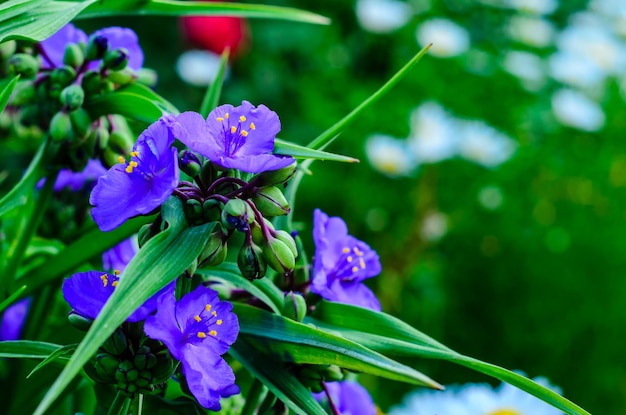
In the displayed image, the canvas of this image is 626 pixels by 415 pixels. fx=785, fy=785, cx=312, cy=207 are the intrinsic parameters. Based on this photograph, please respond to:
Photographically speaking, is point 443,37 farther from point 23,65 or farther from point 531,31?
point 23,65

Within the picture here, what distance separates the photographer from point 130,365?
0.45 metres

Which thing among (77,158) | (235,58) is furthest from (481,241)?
(77,158)

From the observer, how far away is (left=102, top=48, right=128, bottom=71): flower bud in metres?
0.61

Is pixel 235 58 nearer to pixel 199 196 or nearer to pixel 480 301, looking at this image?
pixel 480 301

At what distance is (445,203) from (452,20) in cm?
96

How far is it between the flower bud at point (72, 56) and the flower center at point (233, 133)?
0.20 m

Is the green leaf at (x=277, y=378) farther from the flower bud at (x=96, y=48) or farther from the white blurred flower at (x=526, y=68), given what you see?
the white blurred flower at (x=526, y=68)

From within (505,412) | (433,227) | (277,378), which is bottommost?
(433,227)

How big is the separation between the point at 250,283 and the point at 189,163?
115 mm

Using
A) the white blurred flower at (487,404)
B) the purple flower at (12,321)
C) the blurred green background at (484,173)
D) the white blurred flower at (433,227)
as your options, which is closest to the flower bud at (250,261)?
the purple flower at (12,321)

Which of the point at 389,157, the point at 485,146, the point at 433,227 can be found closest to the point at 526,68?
the point at 485,146

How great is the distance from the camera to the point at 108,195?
46 cm

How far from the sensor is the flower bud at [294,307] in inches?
20.2

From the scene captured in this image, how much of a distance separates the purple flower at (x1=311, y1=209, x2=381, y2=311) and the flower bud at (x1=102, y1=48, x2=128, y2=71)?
0.20 m
